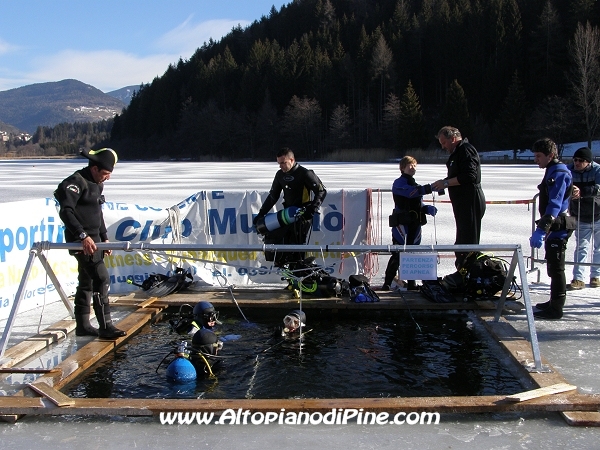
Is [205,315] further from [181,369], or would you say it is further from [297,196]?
[297,196]

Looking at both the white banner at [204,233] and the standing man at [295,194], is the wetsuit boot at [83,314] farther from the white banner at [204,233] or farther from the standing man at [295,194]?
the standing man at [295,194]

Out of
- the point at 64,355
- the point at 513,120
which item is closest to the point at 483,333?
the point at 64,355

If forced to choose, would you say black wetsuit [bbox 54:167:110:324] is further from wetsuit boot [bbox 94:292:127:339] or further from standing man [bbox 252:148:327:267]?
standing man [bbox 252:148:327:267]

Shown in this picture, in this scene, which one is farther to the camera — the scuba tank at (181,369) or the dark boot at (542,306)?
the dark boot at (542,306)

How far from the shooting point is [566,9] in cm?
7556

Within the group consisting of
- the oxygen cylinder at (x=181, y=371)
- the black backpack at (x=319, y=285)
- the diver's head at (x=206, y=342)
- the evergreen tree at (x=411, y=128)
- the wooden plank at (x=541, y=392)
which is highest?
the evergreen tree at (x=411, y=128)

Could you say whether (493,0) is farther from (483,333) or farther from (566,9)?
(483,333)

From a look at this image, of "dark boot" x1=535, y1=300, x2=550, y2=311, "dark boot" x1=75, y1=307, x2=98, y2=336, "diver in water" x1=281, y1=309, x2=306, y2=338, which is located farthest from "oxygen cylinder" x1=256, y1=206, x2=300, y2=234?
"dark boot" x1=535, y1=300, x2=550, y2=311

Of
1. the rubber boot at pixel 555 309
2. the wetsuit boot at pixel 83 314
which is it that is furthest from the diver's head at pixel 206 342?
the rubber boot at pixel 555 309

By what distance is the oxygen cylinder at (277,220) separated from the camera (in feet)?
21.7

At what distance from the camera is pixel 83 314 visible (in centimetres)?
529

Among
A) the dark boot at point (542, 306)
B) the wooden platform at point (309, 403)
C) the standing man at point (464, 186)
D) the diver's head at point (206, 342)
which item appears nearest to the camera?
the wooden platform at point (309, 403)

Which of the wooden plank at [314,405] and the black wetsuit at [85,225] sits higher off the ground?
the black wetsuit at [85,225]

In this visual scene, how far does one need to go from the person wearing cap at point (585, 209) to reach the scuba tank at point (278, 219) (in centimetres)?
300
